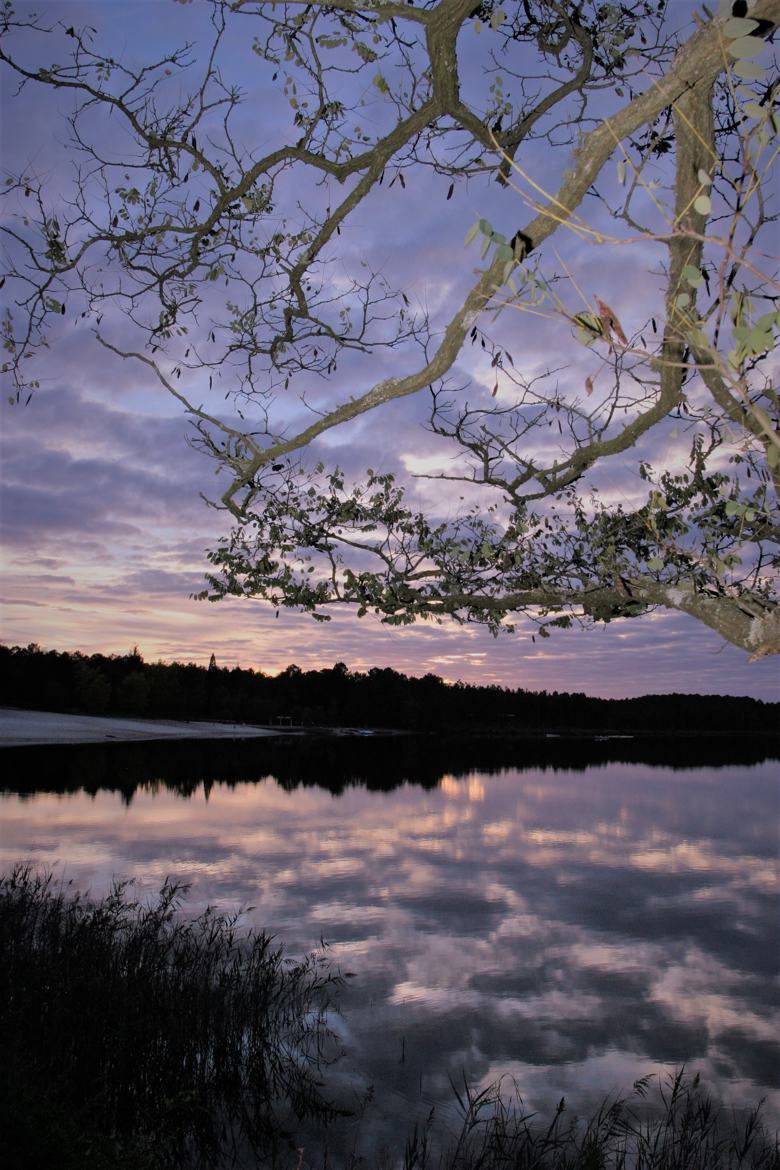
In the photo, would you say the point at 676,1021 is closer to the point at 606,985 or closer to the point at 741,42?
the point at 606,985

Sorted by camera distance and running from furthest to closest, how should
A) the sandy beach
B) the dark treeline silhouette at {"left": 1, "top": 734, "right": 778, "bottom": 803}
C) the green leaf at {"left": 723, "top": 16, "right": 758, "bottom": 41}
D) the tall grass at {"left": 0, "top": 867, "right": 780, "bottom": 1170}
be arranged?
the sandy beach
the dark treeline silhouette at {"left": 1, "top": 734, "right": 778, "bottom": 803}
the tall grass at {"left": 0, "top": 867, "right": 780, "bottom": 1170}
the green leaf at {"left": 723, "top": 16, "right": 758, "bottom": 41}

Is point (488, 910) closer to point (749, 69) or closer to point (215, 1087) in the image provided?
point (215, 1087)

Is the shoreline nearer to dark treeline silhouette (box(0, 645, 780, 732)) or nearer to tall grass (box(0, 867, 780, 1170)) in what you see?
dark treeline silhouette (box(0, 645, 780, 732))

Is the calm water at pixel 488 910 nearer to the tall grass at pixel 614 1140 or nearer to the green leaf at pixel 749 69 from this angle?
the tall grass at pixel 614 1140

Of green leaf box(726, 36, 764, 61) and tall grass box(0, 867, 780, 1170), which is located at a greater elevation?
green leaf box(726, 36, 764, 61)

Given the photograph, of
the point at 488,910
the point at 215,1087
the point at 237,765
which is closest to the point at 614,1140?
the point at 215,1087

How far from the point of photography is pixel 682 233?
2504mm

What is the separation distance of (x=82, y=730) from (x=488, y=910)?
264 feet

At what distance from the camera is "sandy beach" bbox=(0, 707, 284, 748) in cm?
8144

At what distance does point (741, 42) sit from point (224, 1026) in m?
11.3

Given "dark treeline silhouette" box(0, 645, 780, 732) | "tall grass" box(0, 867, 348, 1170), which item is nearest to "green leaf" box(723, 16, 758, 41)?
"tall grass" box(0, 867, 348, 1170)

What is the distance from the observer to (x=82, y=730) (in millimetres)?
93062

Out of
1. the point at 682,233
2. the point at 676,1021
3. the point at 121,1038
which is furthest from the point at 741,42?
the point at 676,1021

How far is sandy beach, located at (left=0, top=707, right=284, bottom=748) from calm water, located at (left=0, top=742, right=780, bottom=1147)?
34.6 metres
